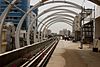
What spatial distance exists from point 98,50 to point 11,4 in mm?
11489

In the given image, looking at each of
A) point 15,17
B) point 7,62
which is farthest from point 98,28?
point 7,62

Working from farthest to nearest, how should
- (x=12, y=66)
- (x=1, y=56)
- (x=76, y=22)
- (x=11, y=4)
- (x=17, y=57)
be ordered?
1. (x=76, y=22)
2. (x=11, y=4)
3. (x=17, y=57)
4. (x=12, y=66)
5. (x=1, y=56)

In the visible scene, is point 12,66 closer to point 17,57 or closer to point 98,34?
point 17,57

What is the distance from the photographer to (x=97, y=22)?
4334cm

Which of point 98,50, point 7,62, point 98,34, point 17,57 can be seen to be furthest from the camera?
point 98,34

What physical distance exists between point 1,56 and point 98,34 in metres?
32.3

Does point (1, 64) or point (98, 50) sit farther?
point (98, 50)

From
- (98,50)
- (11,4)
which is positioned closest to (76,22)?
(98,50)

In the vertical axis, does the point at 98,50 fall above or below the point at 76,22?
below

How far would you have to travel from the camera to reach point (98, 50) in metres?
31.8

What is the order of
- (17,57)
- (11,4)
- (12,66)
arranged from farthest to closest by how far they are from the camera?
(11,4)
(17,57)
(12,66)

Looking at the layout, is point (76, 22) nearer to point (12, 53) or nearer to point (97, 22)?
point (97, 22)

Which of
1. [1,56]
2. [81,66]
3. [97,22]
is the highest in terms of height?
[97,22]

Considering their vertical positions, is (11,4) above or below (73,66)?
above
